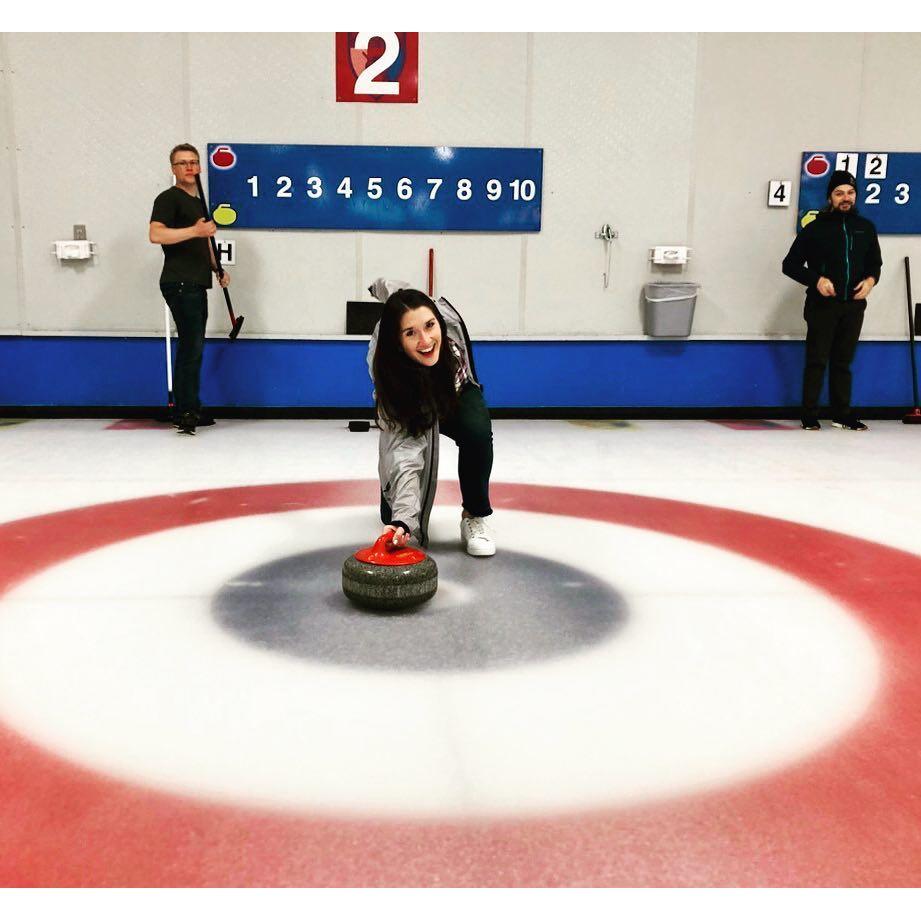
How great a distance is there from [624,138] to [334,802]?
5504 millimetres

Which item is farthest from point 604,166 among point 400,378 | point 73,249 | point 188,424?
point 400,378

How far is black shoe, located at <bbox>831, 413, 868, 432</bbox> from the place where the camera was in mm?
5766

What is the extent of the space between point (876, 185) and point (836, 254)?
927mm

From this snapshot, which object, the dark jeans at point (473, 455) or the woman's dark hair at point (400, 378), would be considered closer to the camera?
the woman's dark hair at point (400, 378)

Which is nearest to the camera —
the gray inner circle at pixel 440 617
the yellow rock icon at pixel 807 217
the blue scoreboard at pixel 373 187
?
the gray inner circle at pixel 440 617

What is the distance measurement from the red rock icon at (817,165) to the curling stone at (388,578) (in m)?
5.08

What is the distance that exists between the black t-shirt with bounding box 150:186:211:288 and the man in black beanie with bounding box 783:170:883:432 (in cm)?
369

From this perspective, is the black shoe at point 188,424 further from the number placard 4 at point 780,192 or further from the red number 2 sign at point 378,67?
the number placard 4 at point 780,192

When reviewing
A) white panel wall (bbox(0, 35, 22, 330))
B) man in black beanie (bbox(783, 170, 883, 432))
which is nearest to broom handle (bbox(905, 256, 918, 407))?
man in black beanie (bbox(783, 170, 883, 432))

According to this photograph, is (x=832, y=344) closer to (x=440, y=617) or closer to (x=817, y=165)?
(x=817, y=165)

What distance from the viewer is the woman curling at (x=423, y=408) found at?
255cm

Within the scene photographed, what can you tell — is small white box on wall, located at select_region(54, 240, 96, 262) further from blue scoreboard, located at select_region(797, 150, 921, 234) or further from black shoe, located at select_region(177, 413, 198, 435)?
blue scoreboard, located at select_region(797, 150, 921, 234)

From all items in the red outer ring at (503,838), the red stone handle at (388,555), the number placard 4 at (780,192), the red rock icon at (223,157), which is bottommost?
the red outer ring at (503,838)

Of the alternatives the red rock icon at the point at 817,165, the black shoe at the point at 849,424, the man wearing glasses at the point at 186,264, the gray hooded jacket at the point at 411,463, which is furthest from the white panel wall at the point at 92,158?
the black shoe at the point at 849,424
